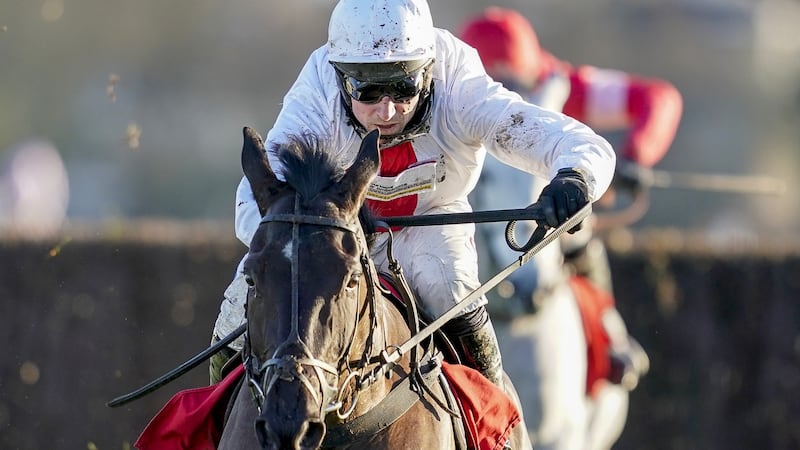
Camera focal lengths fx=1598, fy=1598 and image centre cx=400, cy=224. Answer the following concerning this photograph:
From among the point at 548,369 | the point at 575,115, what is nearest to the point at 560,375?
the point at 548,369

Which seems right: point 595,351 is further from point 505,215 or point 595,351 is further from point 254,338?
point 254,338

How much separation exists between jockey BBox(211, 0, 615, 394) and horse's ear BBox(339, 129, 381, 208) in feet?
1.88

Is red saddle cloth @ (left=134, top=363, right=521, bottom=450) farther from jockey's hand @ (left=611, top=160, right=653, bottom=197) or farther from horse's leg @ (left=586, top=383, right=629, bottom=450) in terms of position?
jockey's hand @ (left=611, top=160, right=653, bottom=197)

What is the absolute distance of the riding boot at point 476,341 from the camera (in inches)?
233

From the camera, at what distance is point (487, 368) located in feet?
19.8

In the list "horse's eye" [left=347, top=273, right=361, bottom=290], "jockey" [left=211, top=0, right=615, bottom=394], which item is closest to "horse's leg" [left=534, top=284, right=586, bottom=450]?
"jockey" [left=211, top=0, right=615, bottom=394]

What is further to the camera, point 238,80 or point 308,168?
point 238,80

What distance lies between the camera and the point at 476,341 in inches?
235

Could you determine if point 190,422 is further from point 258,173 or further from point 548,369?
point 548,369

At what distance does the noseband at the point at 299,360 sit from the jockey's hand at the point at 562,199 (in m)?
0.71

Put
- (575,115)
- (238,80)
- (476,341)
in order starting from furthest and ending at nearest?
(238,80) → (575,115) → (476,341)

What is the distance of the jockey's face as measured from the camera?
564cm

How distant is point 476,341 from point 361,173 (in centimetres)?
129

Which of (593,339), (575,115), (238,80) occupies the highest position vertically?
(575,115)
